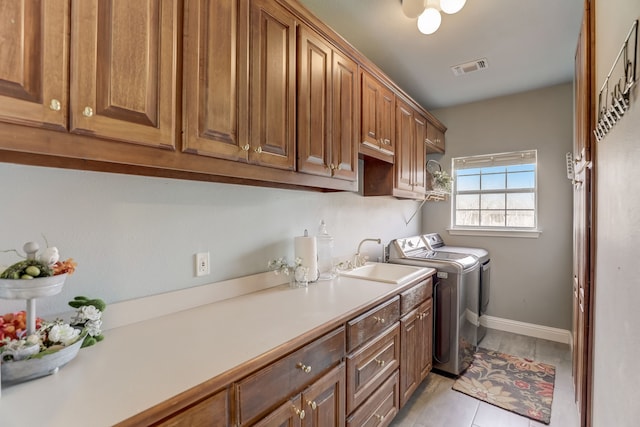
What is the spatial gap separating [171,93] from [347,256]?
1.79m

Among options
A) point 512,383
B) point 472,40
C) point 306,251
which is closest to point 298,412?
point 306,251

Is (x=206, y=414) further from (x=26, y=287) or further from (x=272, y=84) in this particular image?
(x=272, y=84)

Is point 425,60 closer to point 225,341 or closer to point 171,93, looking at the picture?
point 171,93

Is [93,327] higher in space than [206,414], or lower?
higher

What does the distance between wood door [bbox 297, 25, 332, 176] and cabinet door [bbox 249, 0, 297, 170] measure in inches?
2.4

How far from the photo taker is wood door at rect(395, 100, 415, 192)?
253 cm

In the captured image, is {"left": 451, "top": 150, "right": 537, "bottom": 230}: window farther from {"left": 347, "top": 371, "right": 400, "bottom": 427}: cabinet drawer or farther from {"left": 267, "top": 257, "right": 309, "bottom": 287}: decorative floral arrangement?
{"left": 267, "top": 257, "right": 309, "bottom": 287}: decorative floral arrangement

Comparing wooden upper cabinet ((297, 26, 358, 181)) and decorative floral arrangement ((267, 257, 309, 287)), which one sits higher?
wooden upper cabinet ((297, 26, 358, 181))

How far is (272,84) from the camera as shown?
1361 mm

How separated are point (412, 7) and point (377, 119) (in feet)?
2.32

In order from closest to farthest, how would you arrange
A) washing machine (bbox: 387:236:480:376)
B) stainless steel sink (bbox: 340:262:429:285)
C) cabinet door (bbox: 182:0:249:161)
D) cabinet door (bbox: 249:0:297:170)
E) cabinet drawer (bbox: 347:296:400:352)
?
1. cabinet door (bbox: 182:0:249:161)
2. cabinet door (bbox: 249:0:297:170)
3. cabinet drawer (bbox: 347:296:400:352)
4. stainless steel sink (bbox: 340:262:429:285)
5. washing machine (bbox: 387:236:480:376)

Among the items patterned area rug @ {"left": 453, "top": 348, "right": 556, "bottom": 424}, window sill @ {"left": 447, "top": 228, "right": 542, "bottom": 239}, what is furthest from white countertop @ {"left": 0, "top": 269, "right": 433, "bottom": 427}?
window sill @ {"left": 447, "top": 228, "right": 542, "bottom": 239}

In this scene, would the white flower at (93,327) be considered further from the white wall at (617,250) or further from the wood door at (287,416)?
the white wall at (617,250)

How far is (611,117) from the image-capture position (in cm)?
103
